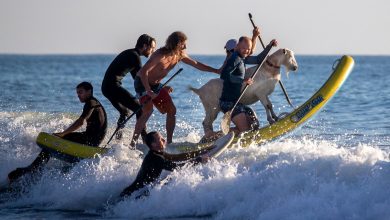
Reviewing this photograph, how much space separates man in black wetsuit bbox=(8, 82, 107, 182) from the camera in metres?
11.7

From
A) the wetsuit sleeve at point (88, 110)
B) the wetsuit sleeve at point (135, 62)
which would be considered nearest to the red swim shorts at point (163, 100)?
the wetsuit sleeve at point (135, 62)

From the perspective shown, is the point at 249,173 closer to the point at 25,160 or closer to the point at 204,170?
the point at 204,170

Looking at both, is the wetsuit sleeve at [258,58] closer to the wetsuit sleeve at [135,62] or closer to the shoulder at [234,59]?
the shoulder at [234,59]

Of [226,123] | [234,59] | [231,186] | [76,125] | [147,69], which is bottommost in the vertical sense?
[231,186]

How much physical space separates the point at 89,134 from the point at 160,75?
126cm

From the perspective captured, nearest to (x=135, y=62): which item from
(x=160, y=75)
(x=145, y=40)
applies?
(x=145, y=40)

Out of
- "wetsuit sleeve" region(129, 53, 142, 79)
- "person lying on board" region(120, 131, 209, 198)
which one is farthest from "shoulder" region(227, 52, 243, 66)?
"person lying on board" region(120, 131, 209, 198)

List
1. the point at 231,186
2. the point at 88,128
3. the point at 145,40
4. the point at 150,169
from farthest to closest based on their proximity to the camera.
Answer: the point at 88,128 < the point at 145,40 < the point at 150,169 < the point at 231,186

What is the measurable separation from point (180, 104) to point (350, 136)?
8.09m

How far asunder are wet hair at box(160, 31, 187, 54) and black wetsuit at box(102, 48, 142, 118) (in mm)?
625

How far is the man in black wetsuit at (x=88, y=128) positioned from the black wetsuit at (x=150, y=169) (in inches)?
69.8

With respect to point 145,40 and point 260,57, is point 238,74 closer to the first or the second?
point 260,57

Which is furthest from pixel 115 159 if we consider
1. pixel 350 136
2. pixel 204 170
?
pixel 350 136

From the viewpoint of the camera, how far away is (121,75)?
40.1 feet
